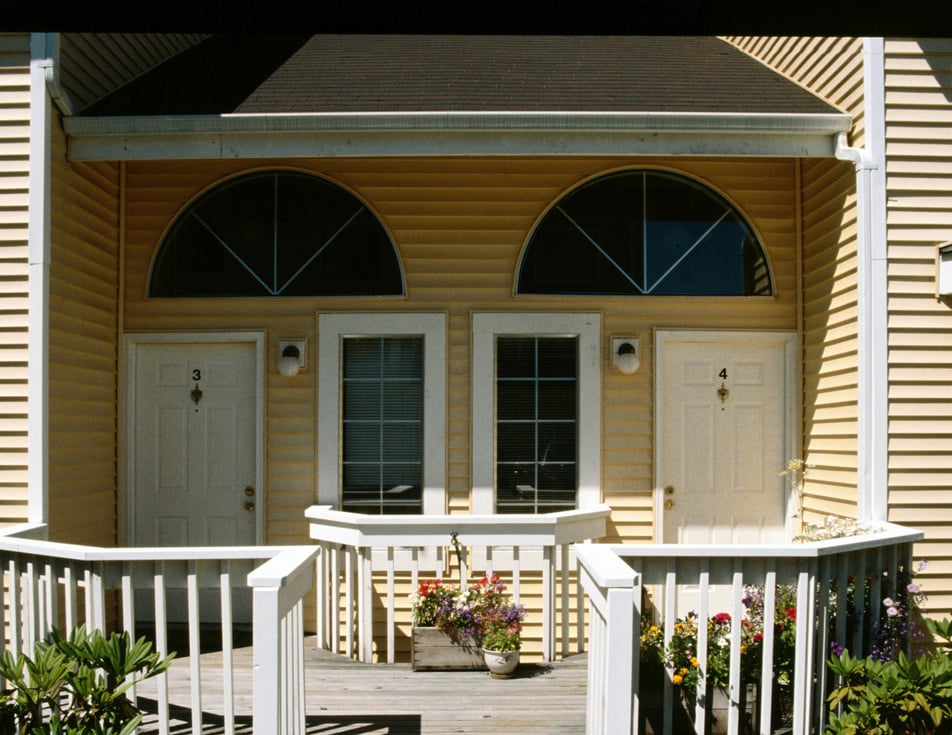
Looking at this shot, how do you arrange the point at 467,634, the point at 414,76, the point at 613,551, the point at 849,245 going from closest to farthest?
the point at 613,551, the point at 467,634, the point at 849,245, the point at 414,76

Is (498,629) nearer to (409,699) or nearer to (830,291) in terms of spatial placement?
(409,699)

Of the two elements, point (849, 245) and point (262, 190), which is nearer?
point (849, 245)

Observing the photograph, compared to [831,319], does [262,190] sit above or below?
above

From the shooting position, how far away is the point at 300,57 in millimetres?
6148

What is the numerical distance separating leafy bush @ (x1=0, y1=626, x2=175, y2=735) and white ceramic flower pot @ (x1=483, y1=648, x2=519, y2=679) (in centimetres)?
194

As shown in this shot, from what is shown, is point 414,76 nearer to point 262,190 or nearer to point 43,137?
point 262,190

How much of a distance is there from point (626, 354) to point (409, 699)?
8.45 feet

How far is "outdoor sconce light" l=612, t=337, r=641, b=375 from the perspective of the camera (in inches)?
224

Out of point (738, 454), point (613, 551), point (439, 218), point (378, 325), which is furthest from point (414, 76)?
point (613, 551)

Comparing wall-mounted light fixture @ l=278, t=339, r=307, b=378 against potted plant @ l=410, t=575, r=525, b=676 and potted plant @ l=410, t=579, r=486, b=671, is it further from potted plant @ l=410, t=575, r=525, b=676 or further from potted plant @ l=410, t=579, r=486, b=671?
potted plant @ l=410, t=579, r=486, b=671

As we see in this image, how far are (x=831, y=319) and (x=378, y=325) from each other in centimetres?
284

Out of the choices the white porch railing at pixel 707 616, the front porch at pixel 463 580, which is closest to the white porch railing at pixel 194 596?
the front porch at pixel 463 580

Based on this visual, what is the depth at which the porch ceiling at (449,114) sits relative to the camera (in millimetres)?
4980

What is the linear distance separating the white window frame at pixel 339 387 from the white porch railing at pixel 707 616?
90.2 inches
